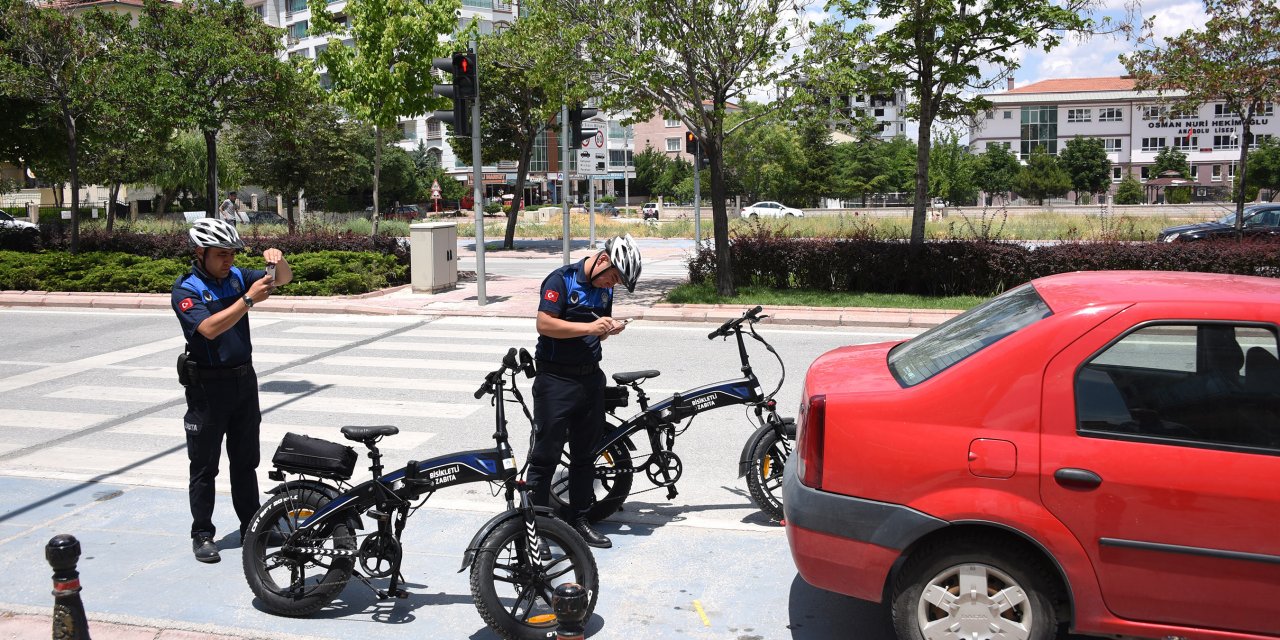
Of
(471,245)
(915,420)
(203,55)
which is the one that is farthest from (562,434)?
(471,245)

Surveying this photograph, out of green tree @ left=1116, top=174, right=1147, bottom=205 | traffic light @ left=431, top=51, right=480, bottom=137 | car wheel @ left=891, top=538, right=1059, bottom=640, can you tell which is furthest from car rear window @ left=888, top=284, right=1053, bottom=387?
green tree @ left=1116, top=174, right=1147, bottom=205

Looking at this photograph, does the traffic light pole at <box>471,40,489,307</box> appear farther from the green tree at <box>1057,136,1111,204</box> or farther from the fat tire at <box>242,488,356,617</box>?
the green tree at <box>1057,136,1111,204</box>

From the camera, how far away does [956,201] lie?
72.6m

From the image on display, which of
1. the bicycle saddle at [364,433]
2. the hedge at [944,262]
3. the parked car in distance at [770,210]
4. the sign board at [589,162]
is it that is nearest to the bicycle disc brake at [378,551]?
the bicycle saddle at [364,433]

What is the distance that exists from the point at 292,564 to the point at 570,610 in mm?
2037

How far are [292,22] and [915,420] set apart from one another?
91.2 metres

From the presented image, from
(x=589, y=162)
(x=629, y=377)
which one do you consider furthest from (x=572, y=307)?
(x=589, y=162)

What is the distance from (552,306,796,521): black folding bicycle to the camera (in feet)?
19.5

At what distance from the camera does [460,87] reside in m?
15.9

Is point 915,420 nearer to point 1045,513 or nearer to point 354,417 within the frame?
point 1045,513

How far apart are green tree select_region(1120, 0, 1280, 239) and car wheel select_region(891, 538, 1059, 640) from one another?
18270 mm

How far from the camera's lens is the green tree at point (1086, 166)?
8275cm

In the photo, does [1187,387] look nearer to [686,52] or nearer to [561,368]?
[561,368]

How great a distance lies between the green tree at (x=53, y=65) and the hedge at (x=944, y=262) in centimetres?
1264
